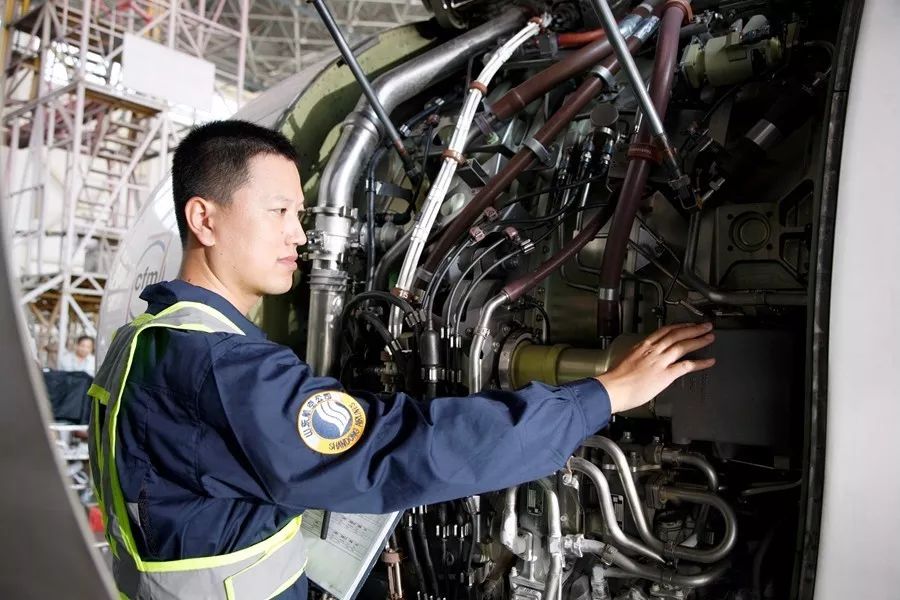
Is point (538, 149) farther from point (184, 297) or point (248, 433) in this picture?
point (248, 433)

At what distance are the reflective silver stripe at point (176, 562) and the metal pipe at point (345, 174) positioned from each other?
75 cm

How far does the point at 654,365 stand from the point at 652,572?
0.62 metres

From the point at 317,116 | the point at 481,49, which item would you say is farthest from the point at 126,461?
the point at 481,49

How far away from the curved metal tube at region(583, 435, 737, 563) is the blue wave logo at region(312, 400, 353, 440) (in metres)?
0.77

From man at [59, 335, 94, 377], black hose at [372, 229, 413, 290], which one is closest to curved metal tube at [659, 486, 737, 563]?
black hose at [372, 229, 413, 290]

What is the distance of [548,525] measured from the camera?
5.95ft

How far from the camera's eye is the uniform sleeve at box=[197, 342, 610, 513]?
120cm

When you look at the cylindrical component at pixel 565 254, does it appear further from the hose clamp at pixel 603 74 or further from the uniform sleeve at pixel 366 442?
the uniform sleeve at pixel 366 442

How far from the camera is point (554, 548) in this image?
70.5 inches

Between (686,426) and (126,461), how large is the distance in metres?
1.25

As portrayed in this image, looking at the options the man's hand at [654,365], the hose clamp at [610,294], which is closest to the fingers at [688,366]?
the man's hand at [654,365]

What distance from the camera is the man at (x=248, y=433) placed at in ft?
4.00

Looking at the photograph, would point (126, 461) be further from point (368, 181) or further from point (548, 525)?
point (368, 181)

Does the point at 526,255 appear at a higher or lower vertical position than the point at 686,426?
higher
